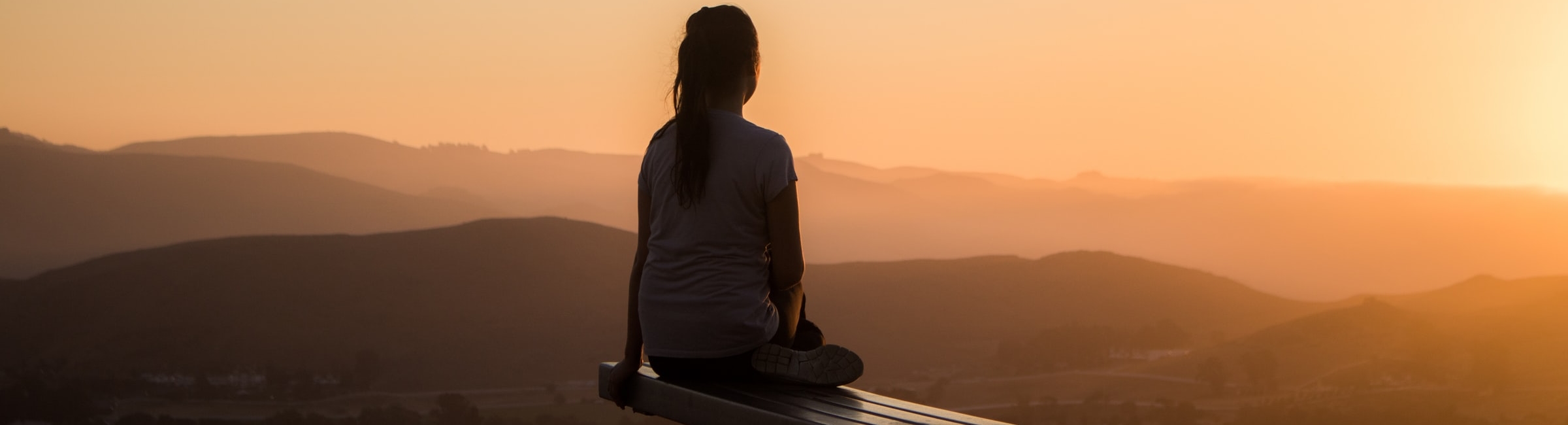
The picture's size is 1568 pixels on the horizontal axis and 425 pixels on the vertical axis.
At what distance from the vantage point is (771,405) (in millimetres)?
2537

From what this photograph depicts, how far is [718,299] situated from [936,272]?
76986 mm

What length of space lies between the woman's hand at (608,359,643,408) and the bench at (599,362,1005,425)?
0.07 ft

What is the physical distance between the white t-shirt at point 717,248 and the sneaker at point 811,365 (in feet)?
0.22

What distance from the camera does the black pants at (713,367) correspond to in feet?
9.32

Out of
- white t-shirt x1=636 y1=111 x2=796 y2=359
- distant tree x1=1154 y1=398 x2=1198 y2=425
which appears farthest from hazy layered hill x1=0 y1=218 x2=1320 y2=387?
white t-shirt x1=636 y1=111 x2=796 y2=359

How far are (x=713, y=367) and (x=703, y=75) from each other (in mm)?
792

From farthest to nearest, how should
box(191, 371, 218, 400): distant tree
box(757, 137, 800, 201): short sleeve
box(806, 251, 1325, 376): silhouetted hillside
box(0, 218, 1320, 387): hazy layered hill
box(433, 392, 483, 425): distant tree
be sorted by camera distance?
box(0, 218, 1320, 387): hazy layered hill
box(806, 251, 1325, 376): silhouetted hillside
box(191, 371, 218, 400): distant tree
box(433, 392, 483, 425): distant tree
box(757, 137, 800, 201): short sleeve

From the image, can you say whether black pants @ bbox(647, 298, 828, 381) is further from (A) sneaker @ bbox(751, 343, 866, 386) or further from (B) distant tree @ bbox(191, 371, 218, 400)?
(B) distant tree @ bbox(191, 371, 218, 400)

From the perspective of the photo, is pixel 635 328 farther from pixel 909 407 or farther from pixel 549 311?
pixel 549 311

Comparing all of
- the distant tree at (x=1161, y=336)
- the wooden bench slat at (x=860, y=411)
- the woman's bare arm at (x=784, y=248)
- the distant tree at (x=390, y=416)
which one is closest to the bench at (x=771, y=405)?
the wooden bench slat at (x=860, y=411)

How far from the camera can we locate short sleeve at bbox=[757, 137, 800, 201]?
2652 millimetres

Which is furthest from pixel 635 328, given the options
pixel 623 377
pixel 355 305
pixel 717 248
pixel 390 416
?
pixel 355 305

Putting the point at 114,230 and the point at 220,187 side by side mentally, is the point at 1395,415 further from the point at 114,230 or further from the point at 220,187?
the point at 114,230

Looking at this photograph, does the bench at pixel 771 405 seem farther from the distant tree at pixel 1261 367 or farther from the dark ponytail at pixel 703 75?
the distant tree at pixel 1261 367
